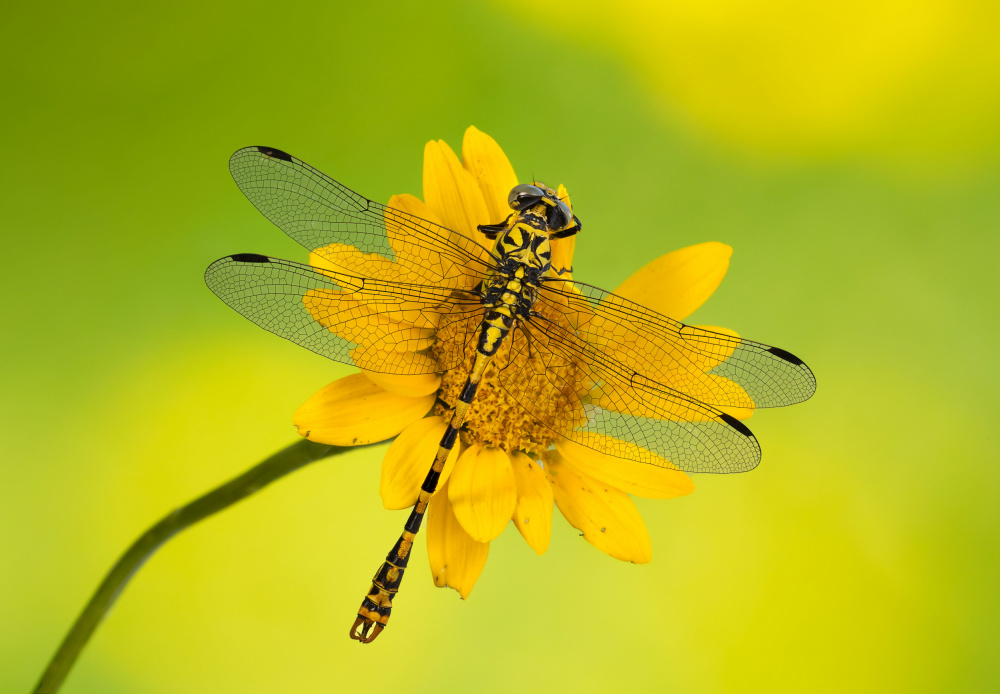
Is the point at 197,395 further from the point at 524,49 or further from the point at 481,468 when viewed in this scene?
the point at 524,49

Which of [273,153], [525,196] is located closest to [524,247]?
[525,196]

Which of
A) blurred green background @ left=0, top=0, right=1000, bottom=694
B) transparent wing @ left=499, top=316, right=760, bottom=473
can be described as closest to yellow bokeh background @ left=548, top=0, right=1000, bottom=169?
blurred green background @ left=0, top=0, right=1000, bottom=694

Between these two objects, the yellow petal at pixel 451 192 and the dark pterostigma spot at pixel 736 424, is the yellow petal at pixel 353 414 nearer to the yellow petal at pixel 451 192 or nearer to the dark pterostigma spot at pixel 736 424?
the yellow petal at pixel 451 192

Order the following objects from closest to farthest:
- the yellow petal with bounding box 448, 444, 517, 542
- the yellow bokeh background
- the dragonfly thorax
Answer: the yellow petal with bounding box 448, 444, 517, 542 < the dragonfly thorax < the yellow bokeh background

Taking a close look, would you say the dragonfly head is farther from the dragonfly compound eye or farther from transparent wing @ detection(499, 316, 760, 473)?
transparent wing @ detection(499, 316, 760, 473)

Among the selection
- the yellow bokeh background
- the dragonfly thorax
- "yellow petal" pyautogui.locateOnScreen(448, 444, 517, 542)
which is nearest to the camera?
"yellow petal" pyautogui.locateOnScreen(448, 444, 517, 542)

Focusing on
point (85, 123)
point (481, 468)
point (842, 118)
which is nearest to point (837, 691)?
point (481, 468)
